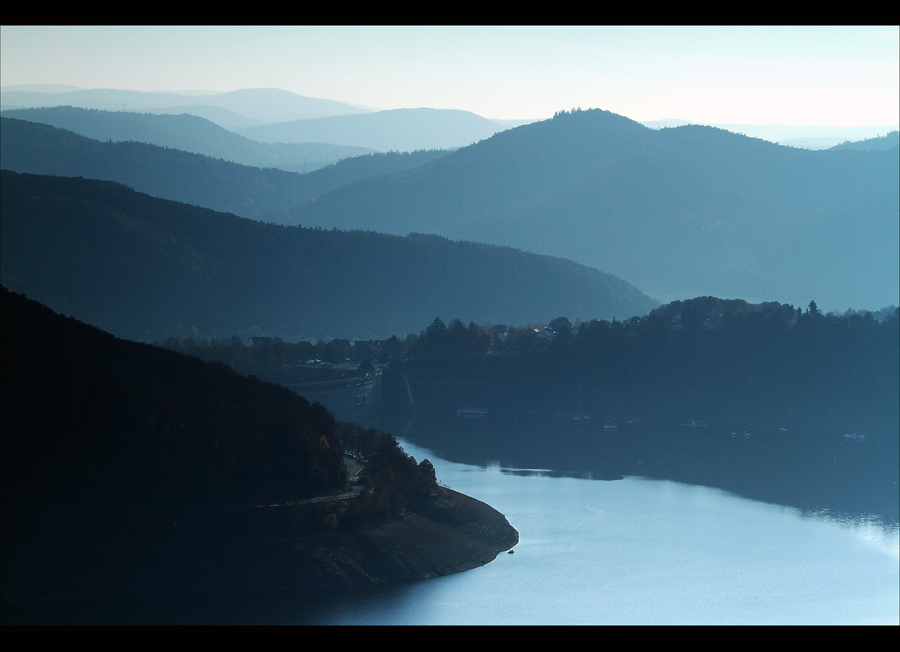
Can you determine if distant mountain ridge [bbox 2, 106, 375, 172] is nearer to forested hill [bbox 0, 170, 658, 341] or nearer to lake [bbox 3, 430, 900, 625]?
forested hill [bbox 0, 170, 658, 341]

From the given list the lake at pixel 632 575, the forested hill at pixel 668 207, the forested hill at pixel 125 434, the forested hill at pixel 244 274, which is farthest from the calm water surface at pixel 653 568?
the forested hill at pixel 668 207

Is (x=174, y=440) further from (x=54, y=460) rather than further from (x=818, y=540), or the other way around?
(x=818, y=540)

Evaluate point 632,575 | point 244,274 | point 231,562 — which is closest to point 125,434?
point 231,562

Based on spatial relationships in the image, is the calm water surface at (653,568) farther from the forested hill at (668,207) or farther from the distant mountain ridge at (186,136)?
the distant mountain ridge at (186,136)

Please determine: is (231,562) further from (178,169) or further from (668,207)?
(178,169)
